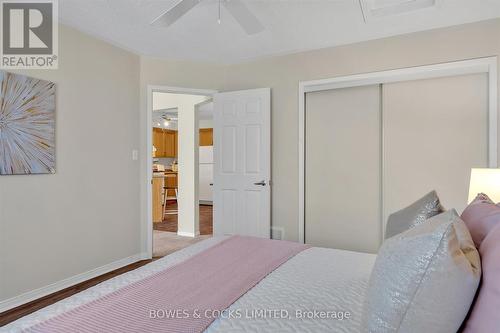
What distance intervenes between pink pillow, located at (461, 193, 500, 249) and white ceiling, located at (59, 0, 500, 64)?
1909 millimetres

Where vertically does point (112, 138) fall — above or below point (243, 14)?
below

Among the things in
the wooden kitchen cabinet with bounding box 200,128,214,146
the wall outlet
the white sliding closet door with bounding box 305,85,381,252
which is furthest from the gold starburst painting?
the wooden kitchen cabinet with bounding box 200,128,214,146

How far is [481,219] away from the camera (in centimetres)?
106

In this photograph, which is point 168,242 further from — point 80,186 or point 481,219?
point 481,219

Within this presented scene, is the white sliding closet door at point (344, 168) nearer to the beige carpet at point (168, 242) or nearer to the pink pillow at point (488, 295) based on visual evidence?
the beige carpet at point (168, 242)

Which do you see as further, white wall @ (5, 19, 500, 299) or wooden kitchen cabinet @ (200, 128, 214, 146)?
wooden kitchen cabinet @ (200, 128, 214, 146)

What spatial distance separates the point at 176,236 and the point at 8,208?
2.52 m

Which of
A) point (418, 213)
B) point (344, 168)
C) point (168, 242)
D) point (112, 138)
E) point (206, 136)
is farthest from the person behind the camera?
point (206, 136)

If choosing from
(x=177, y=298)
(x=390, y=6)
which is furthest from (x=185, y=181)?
(x=177, y=298)

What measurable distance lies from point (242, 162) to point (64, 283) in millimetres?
2138

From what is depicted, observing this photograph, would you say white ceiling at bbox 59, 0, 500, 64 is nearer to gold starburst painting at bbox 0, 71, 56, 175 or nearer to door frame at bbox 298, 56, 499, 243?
door frame at bbox 298, 56, 499, 243

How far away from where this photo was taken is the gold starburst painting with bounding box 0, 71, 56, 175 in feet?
7.46

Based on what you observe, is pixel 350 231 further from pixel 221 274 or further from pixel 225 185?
pixel 221 274

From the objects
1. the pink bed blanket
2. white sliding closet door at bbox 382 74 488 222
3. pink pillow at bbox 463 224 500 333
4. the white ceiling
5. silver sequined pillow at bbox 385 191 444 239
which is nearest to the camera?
pink pillow at bbox 463 224 500 333
